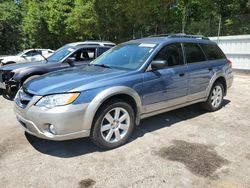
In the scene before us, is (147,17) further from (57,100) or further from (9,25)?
(9,25)

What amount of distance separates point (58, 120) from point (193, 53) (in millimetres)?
3147

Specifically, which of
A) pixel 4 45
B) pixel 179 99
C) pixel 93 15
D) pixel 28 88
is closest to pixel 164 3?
pixel 93 15

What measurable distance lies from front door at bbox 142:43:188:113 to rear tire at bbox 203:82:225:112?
99 centimetres

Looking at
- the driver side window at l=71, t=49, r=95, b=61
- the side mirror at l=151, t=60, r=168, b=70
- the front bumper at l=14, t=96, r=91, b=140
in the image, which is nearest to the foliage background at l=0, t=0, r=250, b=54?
the driver side window at l=71, t=49, r=95, b=61

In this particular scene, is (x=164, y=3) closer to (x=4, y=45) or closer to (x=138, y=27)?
(x=138, y=27)

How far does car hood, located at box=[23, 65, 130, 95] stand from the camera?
3859 mm

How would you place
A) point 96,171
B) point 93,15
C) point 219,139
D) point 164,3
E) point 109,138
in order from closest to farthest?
point 96,171 → point 109,138 → point 219,139 → point 164,3 → point 93,15

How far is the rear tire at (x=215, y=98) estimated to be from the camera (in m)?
6.03

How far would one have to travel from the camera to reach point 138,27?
1923cm

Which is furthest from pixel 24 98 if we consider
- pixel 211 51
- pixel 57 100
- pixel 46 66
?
pixel 211 51

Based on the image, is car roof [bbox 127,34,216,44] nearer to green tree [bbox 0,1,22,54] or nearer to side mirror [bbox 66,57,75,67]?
side mirror [bbox 66,57,75,67]

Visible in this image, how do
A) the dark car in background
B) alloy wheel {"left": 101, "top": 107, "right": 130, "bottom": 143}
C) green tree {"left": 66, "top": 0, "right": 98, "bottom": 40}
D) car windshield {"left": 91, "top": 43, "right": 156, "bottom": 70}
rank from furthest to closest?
green tree {"left": 66, "top": 0, "right": 98, "bottom": 40} < the dark car in background < car windshield {"left": 91, "top": 43, "right": 156, "bottom": 70} < alloy wheel {"left": 101, "top": 107, "right": 130, "bottom": 143}

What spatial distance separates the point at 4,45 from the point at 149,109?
32094 mm

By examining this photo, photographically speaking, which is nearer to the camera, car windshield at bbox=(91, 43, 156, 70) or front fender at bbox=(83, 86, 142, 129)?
front fender at bbox=(83, 86, 142, 129)
